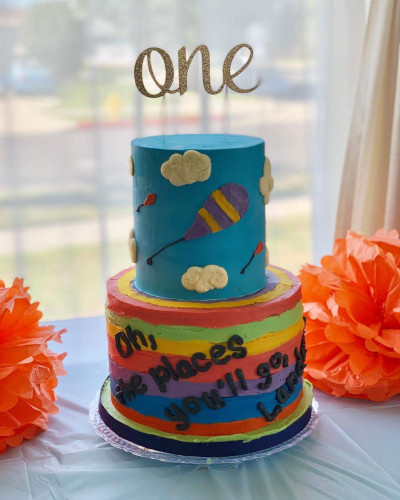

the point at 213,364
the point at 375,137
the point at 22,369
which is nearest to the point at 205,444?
the point at 213,364

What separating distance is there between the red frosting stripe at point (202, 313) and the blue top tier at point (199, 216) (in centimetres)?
5

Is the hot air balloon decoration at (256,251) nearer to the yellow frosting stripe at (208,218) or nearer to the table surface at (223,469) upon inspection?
the yellow frosting stripe at (208,218)

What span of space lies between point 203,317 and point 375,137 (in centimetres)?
97

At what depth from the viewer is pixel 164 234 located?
1.26m

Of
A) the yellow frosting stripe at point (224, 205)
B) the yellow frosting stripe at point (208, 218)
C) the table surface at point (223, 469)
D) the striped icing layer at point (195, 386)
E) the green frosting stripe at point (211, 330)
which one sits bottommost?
the table surface at point (223, 469)

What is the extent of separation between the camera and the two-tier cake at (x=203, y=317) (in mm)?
1225

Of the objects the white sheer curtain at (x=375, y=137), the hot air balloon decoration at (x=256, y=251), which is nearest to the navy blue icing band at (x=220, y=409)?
the hot air balloon decoration at (x=256, y=251)

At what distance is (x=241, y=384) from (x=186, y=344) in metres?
0.12

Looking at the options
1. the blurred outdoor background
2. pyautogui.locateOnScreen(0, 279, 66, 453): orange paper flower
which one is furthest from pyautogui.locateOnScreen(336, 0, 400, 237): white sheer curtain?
pyautogui.locateOnScreen(0, 279, 66, 453): orange paper flower

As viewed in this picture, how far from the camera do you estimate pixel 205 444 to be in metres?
1.24

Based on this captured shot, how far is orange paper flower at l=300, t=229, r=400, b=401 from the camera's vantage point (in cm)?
139

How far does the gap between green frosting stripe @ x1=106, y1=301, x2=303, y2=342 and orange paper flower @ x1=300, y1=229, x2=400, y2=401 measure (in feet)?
0.59

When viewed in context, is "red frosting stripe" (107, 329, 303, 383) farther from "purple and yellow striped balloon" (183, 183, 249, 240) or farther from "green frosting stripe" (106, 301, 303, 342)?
"purple and yellow striped balloon" (183, 183, 249, 240)

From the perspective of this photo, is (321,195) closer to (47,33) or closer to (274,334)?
(47,33)
